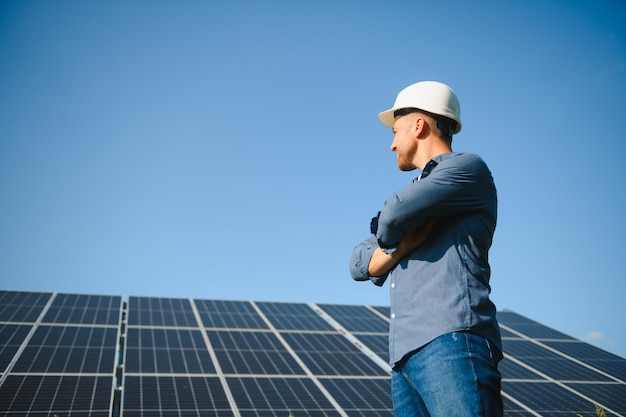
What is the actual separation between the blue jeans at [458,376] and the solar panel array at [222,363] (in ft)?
27.2

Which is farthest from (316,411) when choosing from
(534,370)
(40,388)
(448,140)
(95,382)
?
(448,140)

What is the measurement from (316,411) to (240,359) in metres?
2.67

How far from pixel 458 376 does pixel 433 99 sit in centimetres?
111

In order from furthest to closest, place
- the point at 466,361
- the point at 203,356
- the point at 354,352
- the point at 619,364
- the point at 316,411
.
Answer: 1. the point at 619,364
2. the point at 354,352
3. the point at 203,356
4. the point at 316,411
5. the point at 466,361

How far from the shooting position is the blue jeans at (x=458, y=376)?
1958 millimetres

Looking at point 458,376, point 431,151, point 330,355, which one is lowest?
point 330,355

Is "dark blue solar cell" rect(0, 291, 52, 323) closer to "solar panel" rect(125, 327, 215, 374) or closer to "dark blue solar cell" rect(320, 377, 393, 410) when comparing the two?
"solar panel" rect(125, 327, 215, 374)

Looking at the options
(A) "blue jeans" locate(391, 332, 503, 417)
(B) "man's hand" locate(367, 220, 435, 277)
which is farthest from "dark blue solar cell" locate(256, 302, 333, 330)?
(A) "blue jeans" locate(391, 332, 503, 417)

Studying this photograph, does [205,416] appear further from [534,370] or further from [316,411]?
[534,370]

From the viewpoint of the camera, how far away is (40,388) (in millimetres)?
9945

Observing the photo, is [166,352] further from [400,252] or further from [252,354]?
[400,252]

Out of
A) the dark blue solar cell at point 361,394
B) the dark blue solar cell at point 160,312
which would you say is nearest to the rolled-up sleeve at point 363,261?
the dark blue solar cell at point 361,394

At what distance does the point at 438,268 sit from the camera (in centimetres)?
221

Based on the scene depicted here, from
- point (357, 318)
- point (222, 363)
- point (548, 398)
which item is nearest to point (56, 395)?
point (222, 363)
